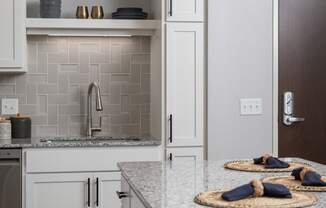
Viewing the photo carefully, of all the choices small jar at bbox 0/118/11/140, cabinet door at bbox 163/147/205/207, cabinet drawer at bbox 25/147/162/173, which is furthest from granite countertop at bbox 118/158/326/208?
small jar at bbox 0/118/11/140

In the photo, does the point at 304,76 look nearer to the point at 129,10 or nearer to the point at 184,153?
the point at 184,153

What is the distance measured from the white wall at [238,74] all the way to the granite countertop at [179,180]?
4.67 ft

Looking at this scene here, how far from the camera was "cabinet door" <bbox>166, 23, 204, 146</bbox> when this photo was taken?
3830 mm

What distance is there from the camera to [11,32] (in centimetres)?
388

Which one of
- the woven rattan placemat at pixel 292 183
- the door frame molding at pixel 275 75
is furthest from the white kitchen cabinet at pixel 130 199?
the door frame molding at pixel 275 75

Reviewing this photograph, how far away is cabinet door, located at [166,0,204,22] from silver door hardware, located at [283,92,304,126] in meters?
0.93

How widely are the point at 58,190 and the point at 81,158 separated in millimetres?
252

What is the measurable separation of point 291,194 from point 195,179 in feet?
1.55

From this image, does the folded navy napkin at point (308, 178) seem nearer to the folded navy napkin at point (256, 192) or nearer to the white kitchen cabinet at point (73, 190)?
the folded navy napkin at point (256, 192)

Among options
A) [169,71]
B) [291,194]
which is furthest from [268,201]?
[169,71]

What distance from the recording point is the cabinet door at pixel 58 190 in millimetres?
3686

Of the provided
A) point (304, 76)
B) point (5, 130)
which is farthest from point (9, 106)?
point (304, 76)

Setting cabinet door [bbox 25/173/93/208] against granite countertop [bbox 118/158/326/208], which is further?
cabinet door [bbox 25/173/93/208]

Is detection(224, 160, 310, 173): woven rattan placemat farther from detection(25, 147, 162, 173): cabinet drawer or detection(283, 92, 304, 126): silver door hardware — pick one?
detection(283, 92, 304, 126): silver door hardware
